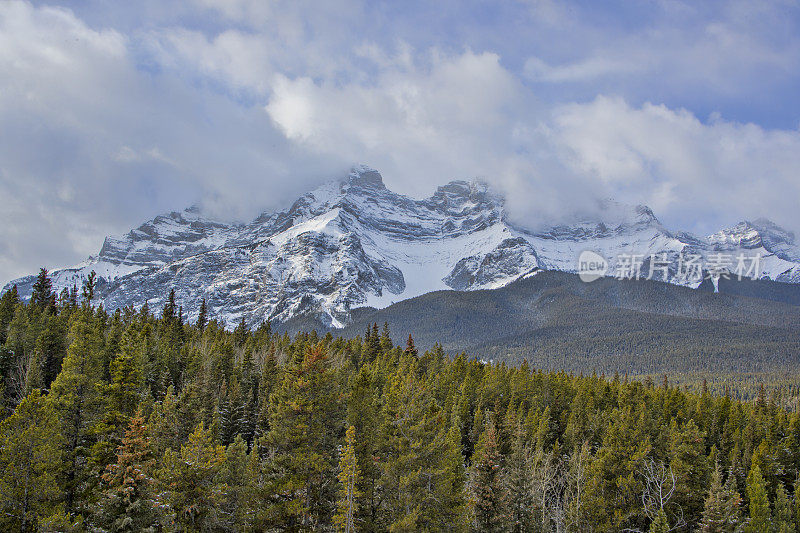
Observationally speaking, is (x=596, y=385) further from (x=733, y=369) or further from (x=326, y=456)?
(x=733, y=369)

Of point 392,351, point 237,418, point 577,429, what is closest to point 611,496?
point 577,429

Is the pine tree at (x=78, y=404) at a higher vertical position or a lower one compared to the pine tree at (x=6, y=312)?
lower

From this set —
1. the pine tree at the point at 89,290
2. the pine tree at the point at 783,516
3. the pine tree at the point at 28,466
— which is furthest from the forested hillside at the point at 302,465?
the pine tree at the point at 89,290

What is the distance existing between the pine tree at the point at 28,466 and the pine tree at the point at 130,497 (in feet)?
9.67

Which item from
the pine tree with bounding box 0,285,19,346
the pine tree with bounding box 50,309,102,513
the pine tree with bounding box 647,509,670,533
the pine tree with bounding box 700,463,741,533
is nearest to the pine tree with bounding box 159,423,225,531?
the pine tree with bounding box 50,309,102,513

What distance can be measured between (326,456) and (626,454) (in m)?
25.5

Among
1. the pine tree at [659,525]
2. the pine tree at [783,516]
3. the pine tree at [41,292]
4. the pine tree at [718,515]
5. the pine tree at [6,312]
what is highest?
the pine tree at [41,292]

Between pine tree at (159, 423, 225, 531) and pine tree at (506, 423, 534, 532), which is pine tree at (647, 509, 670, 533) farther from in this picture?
pine tree at (159, 423, 225, 531)

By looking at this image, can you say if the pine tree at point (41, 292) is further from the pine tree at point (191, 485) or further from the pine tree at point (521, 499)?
the pine tree at point (521, 499)

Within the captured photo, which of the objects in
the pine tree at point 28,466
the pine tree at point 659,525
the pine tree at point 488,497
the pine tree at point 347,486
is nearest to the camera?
the pine tree at point 347,486

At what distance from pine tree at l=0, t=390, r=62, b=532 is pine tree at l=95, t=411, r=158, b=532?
116 inches

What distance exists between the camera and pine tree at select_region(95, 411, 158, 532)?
2447 cm

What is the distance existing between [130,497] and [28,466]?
565 centimetres

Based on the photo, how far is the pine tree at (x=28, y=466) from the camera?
25.2 m
